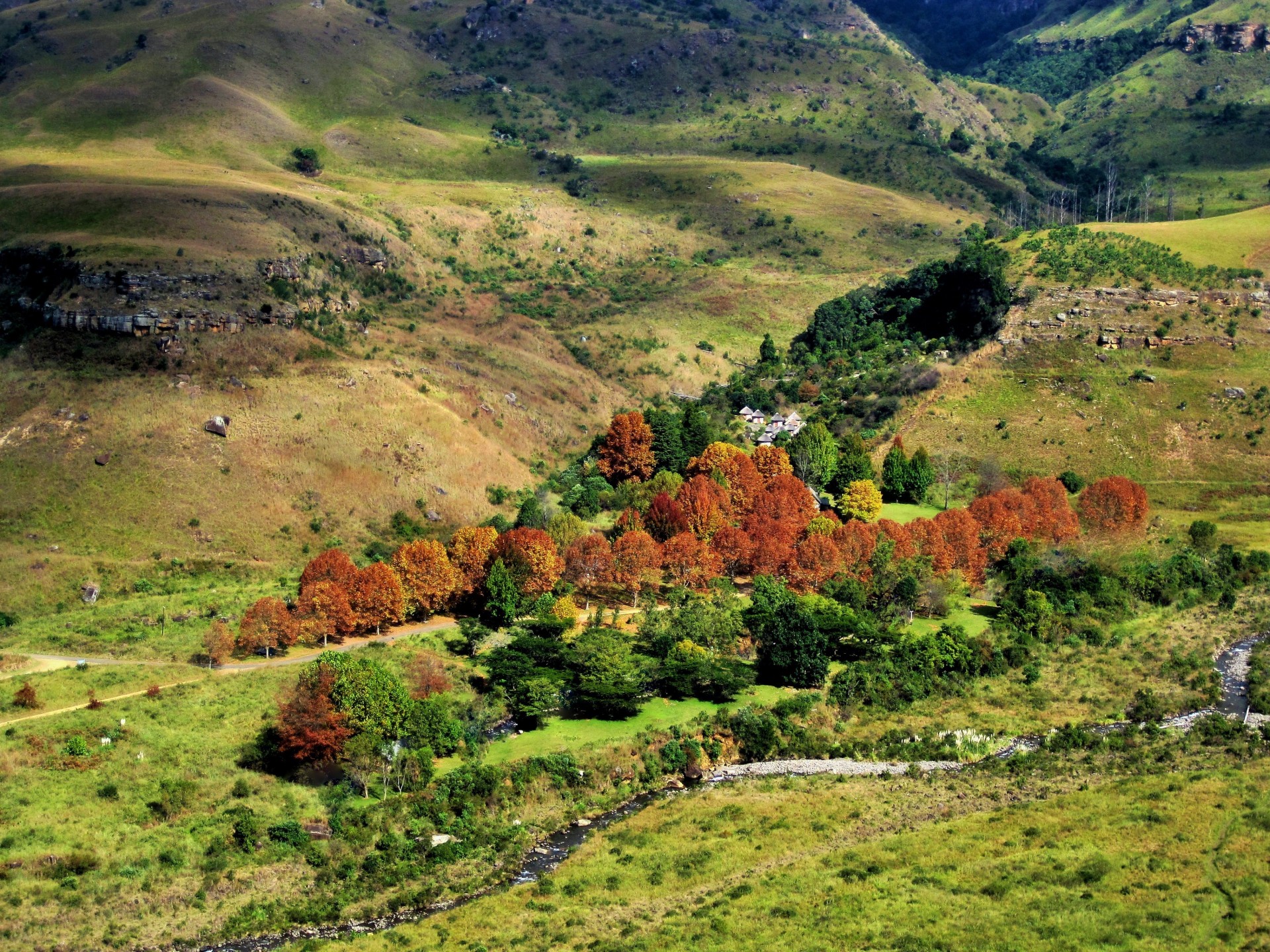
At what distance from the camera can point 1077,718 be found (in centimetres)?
8906

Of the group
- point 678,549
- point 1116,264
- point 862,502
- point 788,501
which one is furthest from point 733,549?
→ point 1116,264

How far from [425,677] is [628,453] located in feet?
176

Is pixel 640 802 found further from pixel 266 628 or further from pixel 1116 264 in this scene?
pixel 1116 264

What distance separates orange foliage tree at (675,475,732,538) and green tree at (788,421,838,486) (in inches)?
553

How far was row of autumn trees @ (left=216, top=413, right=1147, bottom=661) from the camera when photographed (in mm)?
97688

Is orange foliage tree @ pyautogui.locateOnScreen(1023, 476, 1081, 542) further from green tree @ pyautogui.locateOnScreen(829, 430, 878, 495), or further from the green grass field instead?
the green grass field

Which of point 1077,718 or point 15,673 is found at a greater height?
point 15,673

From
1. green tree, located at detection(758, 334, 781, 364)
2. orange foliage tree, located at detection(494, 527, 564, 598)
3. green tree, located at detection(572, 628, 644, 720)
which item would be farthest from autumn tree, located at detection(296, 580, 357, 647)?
green tree, located at detection(758, 334, 781, 364)

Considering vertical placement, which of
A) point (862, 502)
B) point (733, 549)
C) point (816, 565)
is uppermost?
point (862, 502)

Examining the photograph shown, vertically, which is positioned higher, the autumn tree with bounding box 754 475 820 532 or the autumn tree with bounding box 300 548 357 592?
the autumn tree with bounding box 300 548 357 592

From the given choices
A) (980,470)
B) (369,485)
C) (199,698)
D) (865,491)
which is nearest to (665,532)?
(865,491)

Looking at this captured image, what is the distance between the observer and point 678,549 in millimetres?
110250

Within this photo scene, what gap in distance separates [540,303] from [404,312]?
92.6 feet

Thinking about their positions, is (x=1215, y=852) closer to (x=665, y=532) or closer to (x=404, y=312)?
(x=665, y=532)
